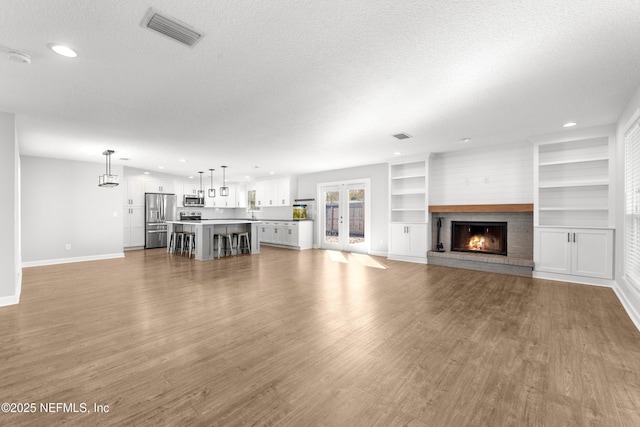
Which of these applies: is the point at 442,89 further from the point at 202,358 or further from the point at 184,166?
the point at 184,166

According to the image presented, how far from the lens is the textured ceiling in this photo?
1.94 m

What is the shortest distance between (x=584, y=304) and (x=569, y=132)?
2.92 meters

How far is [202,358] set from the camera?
7.66 feet

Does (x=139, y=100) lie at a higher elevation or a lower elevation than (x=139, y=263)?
higher

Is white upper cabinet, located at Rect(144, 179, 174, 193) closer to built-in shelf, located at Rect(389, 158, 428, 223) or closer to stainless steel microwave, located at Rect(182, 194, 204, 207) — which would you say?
stainless steel microwave, located at Rect(182, 194, 204, 207)

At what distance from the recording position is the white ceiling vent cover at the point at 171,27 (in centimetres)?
195

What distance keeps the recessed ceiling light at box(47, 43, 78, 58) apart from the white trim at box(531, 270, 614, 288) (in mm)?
7105

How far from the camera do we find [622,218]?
4055 mm

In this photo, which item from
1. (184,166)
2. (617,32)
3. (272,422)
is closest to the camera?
(272,422)

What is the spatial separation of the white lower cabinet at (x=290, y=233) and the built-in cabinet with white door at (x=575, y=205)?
6.10 meters

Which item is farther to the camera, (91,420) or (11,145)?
(11,145)

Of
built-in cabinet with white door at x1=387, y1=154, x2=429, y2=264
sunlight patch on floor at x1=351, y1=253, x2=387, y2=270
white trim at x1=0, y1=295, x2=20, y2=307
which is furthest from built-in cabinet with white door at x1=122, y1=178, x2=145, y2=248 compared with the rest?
built-in cabinet with white door at x1=387, y1=154, x2=429, y2=264

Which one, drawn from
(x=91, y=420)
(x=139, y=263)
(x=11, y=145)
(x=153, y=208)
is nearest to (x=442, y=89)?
(x=91, y=420)

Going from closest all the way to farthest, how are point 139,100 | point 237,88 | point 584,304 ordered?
point 237,88, point 139,100, point 584,304
